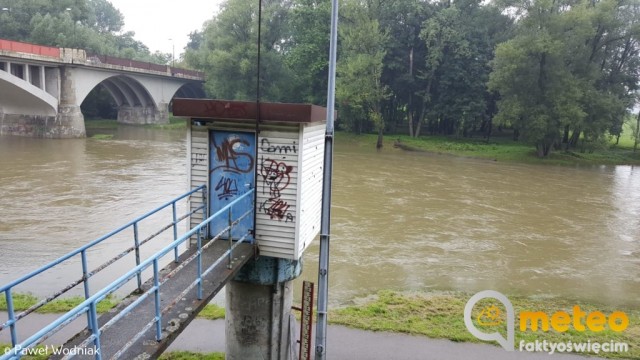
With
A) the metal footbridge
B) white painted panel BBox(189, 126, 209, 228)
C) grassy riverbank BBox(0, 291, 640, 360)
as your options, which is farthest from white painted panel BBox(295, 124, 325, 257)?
grassy riverbank BBox(0, 291, 640, 360)

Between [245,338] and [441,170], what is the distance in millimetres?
26881

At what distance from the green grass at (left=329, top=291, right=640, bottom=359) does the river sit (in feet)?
2.34

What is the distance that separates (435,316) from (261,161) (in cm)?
553

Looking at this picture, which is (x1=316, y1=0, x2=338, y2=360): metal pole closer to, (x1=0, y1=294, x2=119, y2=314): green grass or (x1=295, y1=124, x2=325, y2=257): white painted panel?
(x1=295, y1=124, x2=325, y2=257): white painted panel

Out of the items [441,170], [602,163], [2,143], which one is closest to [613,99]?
[602,163]

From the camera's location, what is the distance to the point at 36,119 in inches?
1629

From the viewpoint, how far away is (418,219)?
62.4 ft

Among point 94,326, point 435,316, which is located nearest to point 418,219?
point 435,316

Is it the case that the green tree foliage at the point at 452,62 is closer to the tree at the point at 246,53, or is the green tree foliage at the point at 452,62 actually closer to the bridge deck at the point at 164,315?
the tree at the point at 246,53

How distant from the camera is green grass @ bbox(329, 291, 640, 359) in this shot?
9.02 metres

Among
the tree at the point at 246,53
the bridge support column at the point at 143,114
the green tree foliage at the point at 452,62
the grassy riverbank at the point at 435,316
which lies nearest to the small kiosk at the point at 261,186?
the grassy riverbank at the point at 435,316

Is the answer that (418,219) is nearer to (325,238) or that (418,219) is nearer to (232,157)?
(325,238)

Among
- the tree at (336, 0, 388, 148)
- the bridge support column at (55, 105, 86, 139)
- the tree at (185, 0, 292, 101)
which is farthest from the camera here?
the tree at (185, 0, 292, 101)

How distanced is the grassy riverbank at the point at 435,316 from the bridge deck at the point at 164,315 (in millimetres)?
2560
